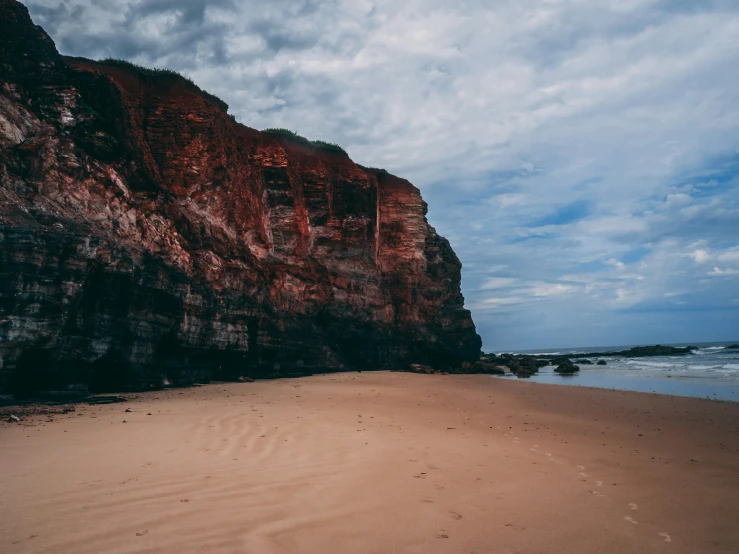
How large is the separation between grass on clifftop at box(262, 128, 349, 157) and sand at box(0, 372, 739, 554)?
→ 22037mm

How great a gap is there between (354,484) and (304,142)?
89.6ft

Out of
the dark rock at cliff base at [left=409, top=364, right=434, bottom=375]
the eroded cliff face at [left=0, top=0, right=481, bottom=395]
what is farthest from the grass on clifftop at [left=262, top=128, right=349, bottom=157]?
the dark rock at cliff base at [left=409, top=364, right=434, bottom=375]

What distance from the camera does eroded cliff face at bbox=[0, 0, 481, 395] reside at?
11188 millimetres

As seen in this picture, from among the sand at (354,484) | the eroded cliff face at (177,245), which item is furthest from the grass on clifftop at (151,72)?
the sand at (354,484)

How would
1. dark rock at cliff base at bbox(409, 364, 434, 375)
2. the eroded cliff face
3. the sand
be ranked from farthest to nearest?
dark rock at cliff base at bbox(409, 364, 434, 375) < the eroded cliff face < the sand

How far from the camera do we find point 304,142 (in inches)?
1156

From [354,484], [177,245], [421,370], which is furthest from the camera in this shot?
[421,370]

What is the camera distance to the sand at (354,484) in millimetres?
3605

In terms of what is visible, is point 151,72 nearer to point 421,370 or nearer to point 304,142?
point 304,142

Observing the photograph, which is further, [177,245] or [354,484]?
[177,245]

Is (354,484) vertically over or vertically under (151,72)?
under

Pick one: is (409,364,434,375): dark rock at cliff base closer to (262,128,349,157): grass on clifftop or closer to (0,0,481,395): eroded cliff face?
(0,0,481,395): eroded cliff face

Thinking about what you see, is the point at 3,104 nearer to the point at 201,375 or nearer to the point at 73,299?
the point at 73,299

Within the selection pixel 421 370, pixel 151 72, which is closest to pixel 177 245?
pixel 151 72
